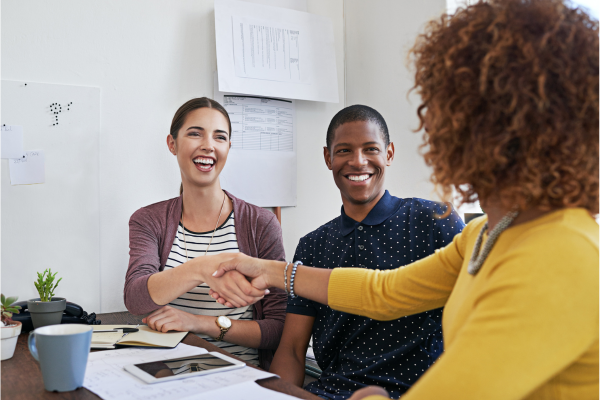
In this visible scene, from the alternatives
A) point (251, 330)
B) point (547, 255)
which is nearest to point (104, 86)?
point (251, 330)

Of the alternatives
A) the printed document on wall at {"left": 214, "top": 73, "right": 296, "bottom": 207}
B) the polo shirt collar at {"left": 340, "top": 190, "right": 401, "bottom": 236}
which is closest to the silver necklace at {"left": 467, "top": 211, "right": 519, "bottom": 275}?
the polo shirt collar at {"left": 340, "top": 190, "right": 401, "bottom": 236}

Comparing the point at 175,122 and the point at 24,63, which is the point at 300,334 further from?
the point at 24,63

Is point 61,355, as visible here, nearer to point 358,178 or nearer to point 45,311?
point 45,311

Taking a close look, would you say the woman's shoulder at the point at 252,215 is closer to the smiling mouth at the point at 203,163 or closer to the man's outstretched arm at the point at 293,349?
the smiling mouth at the point at 203,163

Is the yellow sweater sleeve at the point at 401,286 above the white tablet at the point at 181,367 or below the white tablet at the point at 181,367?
above

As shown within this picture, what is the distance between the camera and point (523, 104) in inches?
20.6

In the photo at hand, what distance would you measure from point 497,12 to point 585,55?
0.35 ft

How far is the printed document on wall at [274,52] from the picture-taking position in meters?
2.04

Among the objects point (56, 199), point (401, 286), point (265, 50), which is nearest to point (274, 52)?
point (265, 50)

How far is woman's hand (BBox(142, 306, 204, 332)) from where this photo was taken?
1.18 m

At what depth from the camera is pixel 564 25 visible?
1.75ft

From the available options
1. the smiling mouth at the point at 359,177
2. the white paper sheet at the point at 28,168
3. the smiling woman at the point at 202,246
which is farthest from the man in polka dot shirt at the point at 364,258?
the white paper sheet at the point at 28,168

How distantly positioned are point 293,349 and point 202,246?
465 millimetres

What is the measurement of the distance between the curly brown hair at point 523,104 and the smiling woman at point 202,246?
79 centimetres
